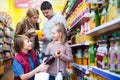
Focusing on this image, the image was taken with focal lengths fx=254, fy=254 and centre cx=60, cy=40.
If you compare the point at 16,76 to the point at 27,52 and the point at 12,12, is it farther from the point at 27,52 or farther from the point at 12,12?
the point at 12,12

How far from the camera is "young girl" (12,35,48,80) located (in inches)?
134

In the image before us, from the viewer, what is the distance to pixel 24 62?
3482 mm

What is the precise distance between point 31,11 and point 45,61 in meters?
1.07

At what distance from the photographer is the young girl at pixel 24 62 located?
3394mm

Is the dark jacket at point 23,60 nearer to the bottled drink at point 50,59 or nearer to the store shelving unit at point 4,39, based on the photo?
the bottled drink at point 50,59

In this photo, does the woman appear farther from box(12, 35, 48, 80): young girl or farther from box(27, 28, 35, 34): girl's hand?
box(12, 35, 48, 80): young girl

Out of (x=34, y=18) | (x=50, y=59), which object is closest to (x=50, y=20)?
(x=34, y=18)

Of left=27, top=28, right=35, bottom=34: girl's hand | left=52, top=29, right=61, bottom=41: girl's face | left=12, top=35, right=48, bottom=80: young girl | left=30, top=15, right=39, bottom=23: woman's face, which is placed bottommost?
left=12, top=35, right=48, bottom=80: young girl

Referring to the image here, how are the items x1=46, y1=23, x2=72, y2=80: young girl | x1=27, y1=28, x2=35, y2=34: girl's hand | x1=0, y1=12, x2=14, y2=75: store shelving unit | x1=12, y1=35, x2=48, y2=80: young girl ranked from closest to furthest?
1. x1=12, y1=35, x2=48, y2=80: young girl
2. x1=46, y1=23, x2=72, y2=80: young girl
3. x1=27, y1=28, x2=35, y2=34: girl's hand
4. x1=0, y1=12, x2=14, y2=75: store shelving unit

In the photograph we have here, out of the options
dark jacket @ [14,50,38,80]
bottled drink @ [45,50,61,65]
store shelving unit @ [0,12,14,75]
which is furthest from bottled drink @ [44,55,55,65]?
store shelving unit @ [0,12,14,75]

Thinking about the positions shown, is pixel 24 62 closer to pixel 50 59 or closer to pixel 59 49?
pixel 50 59

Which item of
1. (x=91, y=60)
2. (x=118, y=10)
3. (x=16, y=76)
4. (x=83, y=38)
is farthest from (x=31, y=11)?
(x=118, y=10)

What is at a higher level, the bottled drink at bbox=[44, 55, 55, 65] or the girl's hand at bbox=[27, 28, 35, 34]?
the girl's hand at bbox=[27, 28, 35, 34]

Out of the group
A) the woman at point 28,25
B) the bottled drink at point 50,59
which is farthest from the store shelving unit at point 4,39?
the bottled drink at point 50,59
